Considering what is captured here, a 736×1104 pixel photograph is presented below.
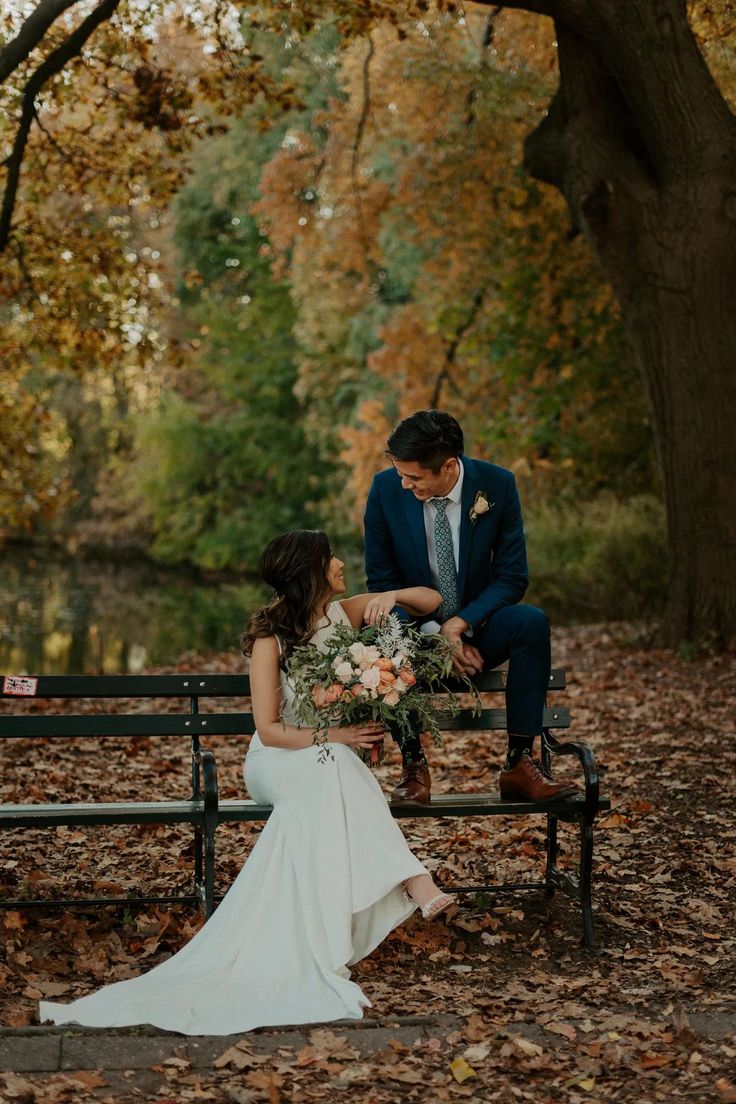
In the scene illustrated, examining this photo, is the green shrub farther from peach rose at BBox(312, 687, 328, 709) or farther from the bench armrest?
peach rose at BBox(312, 687, 328, 709)

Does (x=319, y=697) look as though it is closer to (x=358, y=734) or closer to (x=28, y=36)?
(x=358, y=734)

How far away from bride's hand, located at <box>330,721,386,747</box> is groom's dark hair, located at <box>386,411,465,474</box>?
1.14 metres

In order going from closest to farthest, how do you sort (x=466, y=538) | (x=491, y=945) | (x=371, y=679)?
(x=371, y=679) → (x=491, y=945) → (x=466, y=538)

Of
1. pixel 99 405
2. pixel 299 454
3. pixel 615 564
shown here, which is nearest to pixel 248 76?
pixel 615 564

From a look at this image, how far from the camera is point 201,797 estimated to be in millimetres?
5469

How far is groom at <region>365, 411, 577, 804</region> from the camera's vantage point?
5270 mm

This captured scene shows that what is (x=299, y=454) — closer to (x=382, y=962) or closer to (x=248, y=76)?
(x=248, y=76)

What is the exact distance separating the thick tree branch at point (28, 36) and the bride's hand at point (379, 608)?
5860 millimetres

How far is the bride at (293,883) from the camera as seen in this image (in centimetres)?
425

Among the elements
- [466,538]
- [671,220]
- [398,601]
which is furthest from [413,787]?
[671,220]

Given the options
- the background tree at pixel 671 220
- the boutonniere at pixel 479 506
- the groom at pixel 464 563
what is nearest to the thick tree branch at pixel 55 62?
the background tree at pixel 671 220

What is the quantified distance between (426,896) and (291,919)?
52cm

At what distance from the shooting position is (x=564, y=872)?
5.79m

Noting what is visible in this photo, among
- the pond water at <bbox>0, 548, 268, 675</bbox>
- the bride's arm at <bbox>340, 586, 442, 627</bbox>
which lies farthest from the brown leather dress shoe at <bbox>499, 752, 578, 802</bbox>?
the pond water at <bbox>0, 548, 268, 675</bbox>
